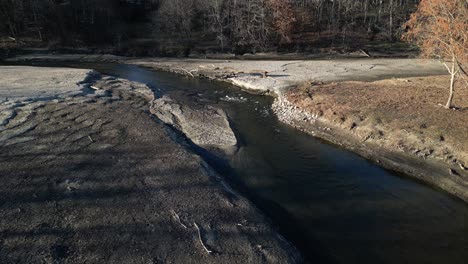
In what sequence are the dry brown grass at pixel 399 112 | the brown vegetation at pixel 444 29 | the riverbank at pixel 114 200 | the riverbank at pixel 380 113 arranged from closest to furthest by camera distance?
the riverbank at pixel 114 200, the riverbank at pixel 380 113, the dry brown grass at pixel 399 112, the brown vegetation at pixel 444 29

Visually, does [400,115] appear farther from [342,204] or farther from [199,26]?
[199,26]

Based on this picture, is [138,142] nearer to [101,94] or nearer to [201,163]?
[201,163]

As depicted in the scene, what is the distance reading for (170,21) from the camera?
53.3 m

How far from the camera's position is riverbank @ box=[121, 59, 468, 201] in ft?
48.0

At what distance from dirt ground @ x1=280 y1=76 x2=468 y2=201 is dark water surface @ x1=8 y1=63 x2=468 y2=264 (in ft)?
6.32

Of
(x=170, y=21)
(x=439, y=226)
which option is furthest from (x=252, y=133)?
(x=170, y=21)

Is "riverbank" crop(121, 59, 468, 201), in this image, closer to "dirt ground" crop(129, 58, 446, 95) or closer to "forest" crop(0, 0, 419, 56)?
"dirt ground" crop(129, 58, 446, 95)

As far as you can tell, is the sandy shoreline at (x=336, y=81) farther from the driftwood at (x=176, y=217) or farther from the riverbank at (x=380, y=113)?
the driftwood at (x=176, y=217)

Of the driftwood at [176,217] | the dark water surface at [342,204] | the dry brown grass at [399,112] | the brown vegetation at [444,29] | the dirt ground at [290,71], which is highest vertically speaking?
the brown vegetation at [444,29]

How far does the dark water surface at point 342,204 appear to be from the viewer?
32.4ft

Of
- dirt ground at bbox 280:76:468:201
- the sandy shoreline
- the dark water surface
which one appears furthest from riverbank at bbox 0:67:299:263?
dirt ground at bbox 280:76:468:201

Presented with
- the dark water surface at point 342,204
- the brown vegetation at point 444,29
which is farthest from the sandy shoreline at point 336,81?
the brown vegetation at point 444,29

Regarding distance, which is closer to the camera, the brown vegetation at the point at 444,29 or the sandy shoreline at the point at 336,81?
the sandy shoreline at the point at 336,81

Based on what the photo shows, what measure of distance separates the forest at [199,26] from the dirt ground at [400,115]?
26.2 metres
